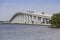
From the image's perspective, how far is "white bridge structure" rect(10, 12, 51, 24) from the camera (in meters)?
90.3

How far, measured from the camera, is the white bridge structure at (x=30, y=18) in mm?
90312

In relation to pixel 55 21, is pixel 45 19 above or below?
below

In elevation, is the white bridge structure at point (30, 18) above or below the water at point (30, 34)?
below

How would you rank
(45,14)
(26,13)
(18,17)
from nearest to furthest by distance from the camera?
1. (45,14)
2. (26,13)
3. (18,17)

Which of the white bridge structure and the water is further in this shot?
the white bridge structure

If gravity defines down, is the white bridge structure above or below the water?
below

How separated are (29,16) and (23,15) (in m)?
4.89

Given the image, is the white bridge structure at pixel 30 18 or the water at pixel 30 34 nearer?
the water at pixel 30 34

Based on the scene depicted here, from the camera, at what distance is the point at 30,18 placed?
99.4 m

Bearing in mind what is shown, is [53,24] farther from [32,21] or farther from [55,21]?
[32,21]

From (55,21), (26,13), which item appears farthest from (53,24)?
(26,13)

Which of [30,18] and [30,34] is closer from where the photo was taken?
[30,34]

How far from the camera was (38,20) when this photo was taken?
311ft

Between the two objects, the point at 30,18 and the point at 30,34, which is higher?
the point at 30,34
